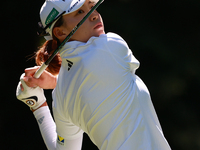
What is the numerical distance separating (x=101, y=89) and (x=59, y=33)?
1.15ft

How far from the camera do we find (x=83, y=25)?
1.41m

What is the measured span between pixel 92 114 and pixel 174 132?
155 cm

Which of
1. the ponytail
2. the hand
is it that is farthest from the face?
the hand

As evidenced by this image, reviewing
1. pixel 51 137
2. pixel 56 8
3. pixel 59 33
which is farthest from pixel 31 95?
pixel 56 8

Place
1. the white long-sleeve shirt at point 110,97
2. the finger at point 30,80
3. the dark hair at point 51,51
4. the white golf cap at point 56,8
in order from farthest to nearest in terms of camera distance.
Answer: the finger at point 30,80, the dark hair at point 51,51, the white golf cap at point 56,8, the white long-sleeve shirt at point 110,97

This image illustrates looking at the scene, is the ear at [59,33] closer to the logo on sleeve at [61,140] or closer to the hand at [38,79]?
the hand at [38,79]

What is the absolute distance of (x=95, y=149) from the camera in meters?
2.65

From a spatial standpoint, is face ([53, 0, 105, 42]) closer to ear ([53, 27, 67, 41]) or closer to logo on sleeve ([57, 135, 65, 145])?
ear ([53, 27, 67, 41])

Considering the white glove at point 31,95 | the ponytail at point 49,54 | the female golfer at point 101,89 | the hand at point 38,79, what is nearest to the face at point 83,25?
the female golfer at point 101,89

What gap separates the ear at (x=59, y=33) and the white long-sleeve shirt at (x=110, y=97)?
0.35 feet

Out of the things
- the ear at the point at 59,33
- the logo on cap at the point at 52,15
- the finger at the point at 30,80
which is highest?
the logo on cap at the point at 52,15

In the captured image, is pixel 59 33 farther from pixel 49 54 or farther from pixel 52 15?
pixel 49 54

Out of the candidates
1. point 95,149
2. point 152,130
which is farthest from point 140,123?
point 95,149

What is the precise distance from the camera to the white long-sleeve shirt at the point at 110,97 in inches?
51.1
